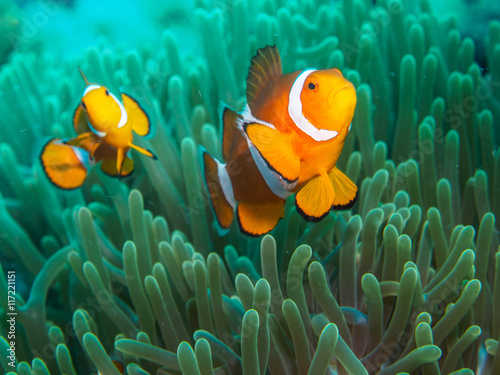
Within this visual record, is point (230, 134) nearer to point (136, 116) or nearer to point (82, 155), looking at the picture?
point (136, 116)

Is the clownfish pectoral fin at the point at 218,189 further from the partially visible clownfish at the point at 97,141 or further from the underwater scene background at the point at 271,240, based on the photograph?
the partially visible clownfish at the point at 97,141

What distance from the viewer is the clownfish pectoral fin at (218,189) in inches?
35.8

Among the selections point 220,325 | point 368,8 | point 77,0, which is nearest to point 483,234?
point 220,325

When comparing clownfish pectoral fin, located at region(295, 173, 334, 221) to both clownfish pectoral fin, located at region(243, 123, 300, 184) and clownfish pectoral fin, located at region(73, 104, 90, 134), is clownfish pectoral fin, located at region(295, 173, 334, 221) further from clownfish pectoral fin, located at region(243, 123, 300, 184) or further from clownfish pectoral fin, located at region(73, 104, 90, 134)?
clownfish pectoral fin, located at region(73, 104, 90, 134)

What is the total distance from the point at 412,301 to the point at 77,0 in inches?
212

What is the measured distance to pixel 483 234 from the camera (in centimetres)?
98

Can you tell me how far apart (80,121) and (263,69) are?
1.96 feet

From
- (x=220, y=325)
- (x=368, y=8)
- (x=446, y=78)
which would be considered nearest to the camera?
(x=220, y=325)

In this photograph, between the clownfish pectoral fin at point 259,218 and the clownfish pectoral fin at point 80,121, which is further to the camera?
the clownfish pectoral fin at point 80,121

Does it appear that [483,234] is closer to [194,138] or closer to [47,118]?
[194,138]

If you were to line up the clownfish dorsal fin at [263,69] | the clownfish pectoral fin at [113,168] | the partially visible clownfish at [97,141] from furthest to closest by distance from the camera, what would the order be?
the clownfish pectoral fin at [113,168] → the partially visible clownfish at [97,141] → the clownfish dorsal fin at [263,69]

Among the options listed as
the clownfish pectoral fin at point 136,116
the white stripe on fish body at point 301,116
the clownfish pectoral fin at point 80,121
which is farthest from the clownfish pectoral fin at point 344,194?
the clownfish pectoral fin at point 80,121

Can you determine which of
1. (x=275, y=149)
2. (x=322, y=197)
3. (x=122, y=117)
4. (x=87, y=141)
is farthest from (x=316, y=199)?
(x=87, y=141)

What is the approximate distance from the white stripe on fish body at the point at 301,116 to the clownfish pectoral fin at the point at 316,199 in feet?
0.26
